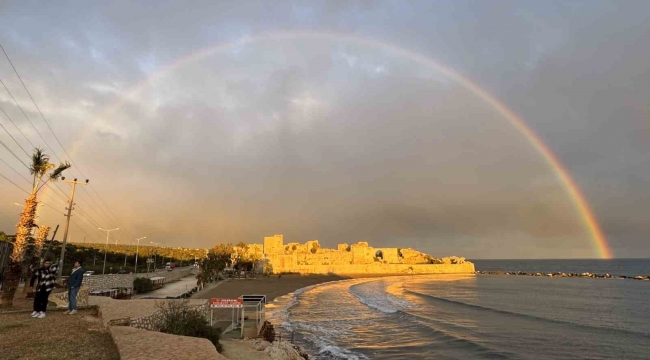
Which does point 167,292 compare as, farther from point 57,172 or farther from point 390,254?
point 390,254

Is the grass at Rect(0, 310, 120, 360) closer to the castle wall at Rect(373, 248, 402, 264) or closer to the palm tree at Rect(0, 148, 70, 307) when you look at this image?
the palm tree at Rect(0, 148, 70, 307)

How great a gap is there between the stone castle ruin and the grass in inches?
3244

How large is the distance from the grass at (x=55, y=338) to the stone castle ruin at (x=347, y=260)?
82.4m

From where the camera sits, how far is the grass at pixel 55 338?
8.40 metres

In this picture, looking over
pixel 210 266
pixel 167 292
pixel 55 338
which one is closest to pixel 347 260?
pixel 210 266

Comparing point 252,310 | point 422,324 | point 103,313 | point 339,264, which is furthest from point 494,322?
point 339,264

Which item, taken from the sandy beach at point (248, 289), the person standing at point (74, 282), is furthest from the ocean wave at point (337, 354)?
the sandy beach at point (248, 289)

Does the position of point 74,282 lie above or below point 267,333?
above

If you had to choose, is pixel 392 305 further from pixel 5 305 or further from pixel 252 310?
pixel 5 305

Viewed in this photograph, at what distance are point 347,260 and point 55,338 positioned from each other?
10751cm

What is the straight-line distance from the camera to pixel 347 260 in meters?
114

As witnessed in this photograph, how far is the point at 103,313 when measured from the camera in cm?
1315

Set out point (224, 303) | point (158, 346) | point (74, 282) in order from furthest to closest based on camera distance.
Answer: point (224, 303), point (74, 282), point (158, 346)

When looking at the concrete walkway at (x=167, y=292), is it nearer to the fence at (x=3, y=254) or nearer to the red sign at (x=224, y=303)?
the fence at (x=3, y=254)
